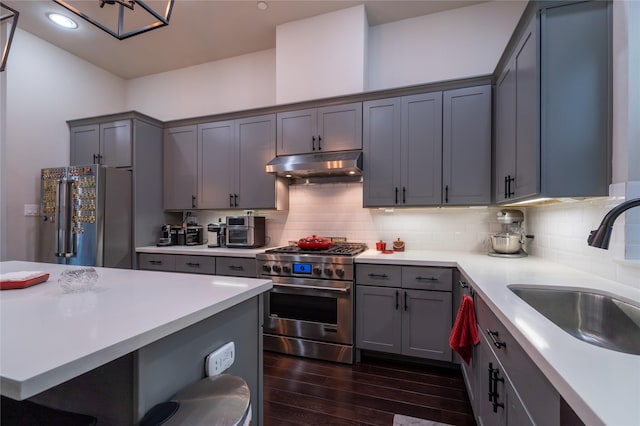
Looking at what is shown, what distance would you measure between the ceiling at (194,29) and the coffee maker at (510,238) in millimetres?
2122

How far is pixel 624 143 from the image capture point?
138 cm

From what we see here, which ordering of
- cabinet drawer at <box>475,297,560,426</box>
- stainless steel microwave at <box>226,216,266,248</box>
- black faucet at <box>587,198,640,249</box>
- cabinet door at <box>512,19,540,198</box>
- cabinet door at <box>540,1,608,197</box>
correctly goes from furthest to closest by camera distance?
1. stainless steel microwave at <box>226,216,266,248</box>
2. cabinet door at <box>512,19,540,198</box>
3. cabinet door at <box>540,1,608,197</box>
4. black faucet at <box>587,198,640,249</box>
5. cabinet drawer at <box>475,297,560,426</box>

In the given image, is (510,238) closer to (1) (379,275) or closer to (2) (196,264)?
(1) (379,275)

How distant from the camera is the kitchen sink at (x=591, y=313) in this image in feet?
3.80

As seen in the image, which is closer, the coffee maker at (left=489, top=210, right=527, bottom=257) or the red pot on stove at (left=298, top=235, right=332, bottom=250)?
the coffee maker at (left=489, top=210, right=527, bottom=257)

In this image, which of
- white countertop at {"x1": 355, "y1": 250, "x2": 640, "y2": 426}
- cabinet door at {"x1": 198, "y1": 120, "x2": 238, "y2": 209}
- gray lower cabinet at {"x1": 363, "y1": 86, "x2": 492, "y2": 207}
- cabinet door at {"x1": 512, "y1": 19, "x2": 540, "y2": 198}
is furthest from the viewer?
cabinet door at {"x1": 198, "y1": 120, "x2": 238, "y2": 209}

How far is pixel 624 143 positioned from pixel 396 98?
5.66 feet

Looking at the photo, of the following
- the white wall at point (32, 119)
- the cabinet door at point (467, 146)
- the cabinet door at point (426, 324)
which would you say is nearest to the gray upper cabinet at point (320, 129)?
the cabinet door at point (467, 146)

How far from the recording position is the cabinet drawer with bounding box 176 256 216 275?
3.04 metres

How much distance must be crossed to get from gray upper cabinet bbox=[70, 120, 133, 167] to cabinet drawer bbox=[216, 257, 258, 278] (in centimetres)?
165

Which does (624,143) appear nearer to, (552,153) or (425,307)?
(552,153)

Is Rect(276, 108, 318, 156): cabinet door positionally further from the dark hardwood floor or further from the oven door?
the dark hardwood floor

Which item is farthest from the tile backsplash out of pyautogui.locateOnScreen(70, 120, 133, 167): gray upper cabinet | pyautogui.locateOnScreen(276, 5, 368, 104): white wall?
pyautogui.locateOnScreen(70, 120, 133, 167): gray upper cabinet

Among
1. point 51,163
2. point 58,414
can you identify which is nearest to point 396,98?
point 58,414
